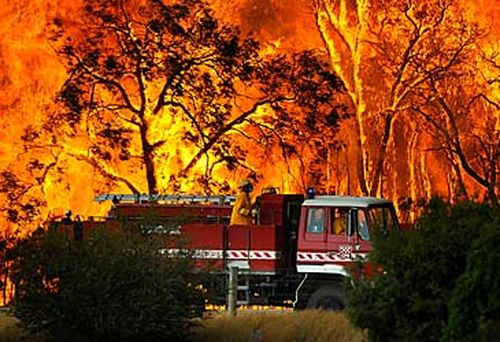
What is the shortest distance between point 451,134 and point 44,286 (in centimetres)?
1964

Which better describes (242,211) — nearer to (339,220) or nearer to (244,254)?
(244,254)

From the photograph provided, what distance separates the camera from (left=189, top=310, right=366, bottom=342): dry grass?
18.7 metres

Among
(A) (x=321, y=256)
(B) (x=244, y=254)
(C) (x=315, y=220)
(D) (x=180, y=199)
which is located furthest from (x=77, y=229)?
(A) (x=321, y=256)

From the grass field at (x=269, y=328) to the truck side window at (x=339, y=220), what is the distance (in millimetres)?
3442

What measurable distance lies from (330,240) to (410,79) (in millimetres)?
13613

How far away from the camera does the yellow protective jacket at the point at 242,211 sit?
80.8 ft

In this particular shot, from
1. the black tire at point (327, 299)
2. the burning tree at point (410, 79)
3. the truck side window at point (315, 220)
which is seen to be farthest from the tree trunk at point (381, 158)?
the black tire at point (327, 299)

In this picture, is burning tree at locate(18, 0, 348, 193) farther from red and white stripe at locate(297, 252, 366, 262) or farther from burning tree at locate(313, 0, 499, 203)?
red and white stripe at locate(297, 252, 366, 262)

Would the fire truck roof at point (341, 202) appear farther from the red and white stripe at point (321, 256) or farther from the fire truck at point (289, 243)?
the red and white stripe at point (321, 256)

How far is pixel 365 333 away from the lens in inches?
651

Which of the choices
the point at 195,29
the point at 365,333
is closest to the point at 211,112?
the point at 195,29

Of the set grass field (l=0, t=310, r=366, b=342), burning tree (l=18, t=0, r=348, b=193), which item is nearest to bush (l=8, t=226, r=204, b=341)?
grass field (l=0, t=310, r=366, b=342)

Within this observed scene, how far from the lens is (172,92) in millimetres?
33531

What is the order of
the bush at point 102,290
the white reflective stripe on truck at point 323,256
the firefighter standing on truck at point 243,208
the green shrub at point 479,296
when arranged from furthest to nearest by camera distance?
the firefighter standing on truck at point 243,208 → the white reflective stripe on truck at point 323,256 → the bush at point 102,290 → the green shrub at point 479,296
